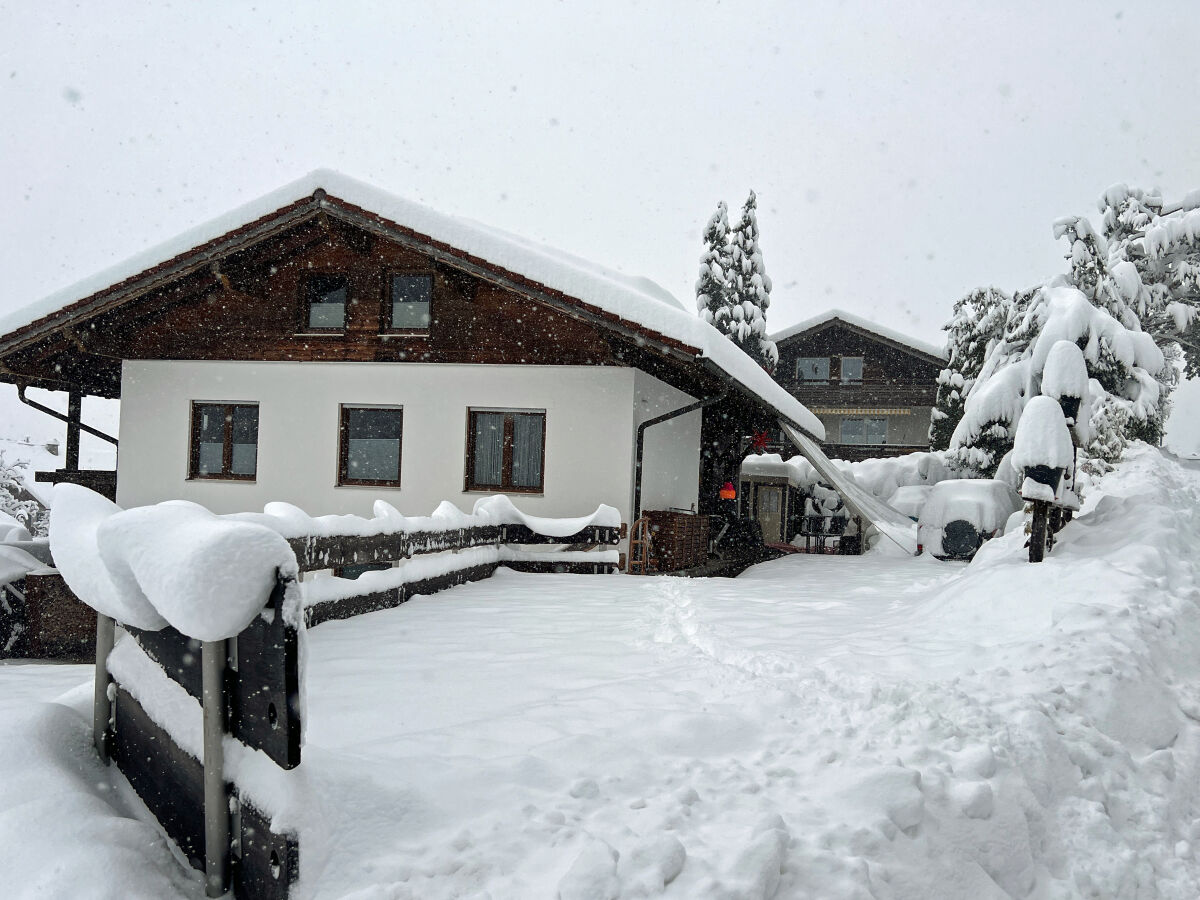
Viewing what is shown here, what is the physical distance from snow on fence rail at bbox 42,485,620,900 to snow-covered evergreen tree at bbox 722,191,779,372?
2799 cm

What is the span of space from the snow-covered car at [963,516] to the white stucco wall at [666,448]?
452cm

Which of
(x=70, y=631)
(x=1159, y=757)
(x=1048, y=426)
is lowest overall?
(x=70, y=631)

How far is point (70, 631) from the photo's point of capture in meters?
8.81

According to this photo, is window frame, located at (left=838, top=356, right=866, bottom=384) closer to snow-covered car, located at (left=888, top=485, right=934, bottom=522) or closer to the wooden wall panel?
snow-covered car, located at (left=888, top=485, right=934, bottom=522)

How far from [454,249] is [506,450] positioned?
2854 millimetres

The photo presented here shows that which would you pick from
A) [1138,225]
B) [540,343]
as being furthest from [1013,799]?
[1138,225]

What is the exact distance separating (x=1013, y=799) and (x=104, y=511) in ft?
10.9

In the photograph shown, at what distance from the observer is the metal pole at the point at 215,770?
2.12 m

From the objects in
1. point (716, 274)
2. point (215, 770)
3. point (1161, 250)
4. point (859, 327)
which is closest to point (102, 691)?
point (215, 770)

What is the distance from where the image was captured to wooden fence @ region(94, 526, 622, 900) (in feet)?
6.41

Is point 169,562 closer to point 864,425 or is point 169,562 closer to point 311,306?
point 311,306

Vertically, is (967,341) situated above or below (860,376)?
below

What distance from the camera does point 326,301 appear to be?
12445mm

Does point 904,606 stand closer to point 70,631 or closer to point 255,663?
point 255,663
